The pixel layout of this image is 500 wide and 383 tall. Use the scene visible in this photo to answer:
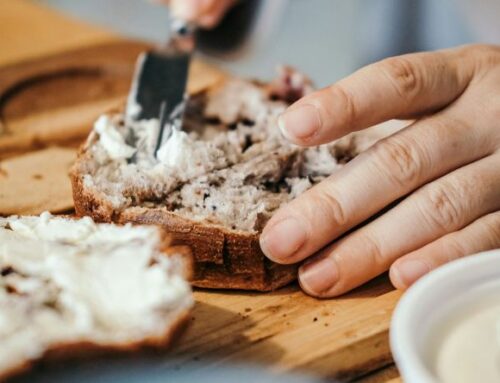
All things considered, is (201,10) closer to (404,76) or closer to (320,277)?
(404,76)

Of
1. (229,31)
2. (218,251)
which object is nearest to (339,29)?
(229,31)

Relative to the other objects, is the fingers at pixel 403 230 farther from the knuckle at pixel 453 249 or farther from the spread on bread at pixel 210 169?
the spread on bread at pixel 210 169

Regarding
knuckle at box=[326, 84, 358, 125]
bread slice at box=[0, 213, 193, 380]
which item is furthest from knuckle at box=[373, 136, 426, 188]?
bread slice at box=[0, 213, 193, 380]

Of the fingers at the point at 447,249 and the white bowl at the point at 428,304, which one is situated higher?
the fingers at the point at 447,249

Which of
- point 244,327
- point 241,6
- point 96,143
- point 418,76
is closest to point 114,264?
point 244,327

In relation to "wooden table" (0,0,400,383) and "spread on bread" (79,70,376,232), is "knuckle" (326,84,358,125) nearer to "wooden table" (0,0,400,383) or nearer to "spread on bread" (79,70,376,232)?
"spread on bread" (79,70,376,232)

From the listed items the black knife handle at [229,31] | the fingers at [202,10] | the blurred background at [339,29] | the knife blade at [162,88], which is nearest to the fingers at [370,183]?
the knife blade at [162,88]
